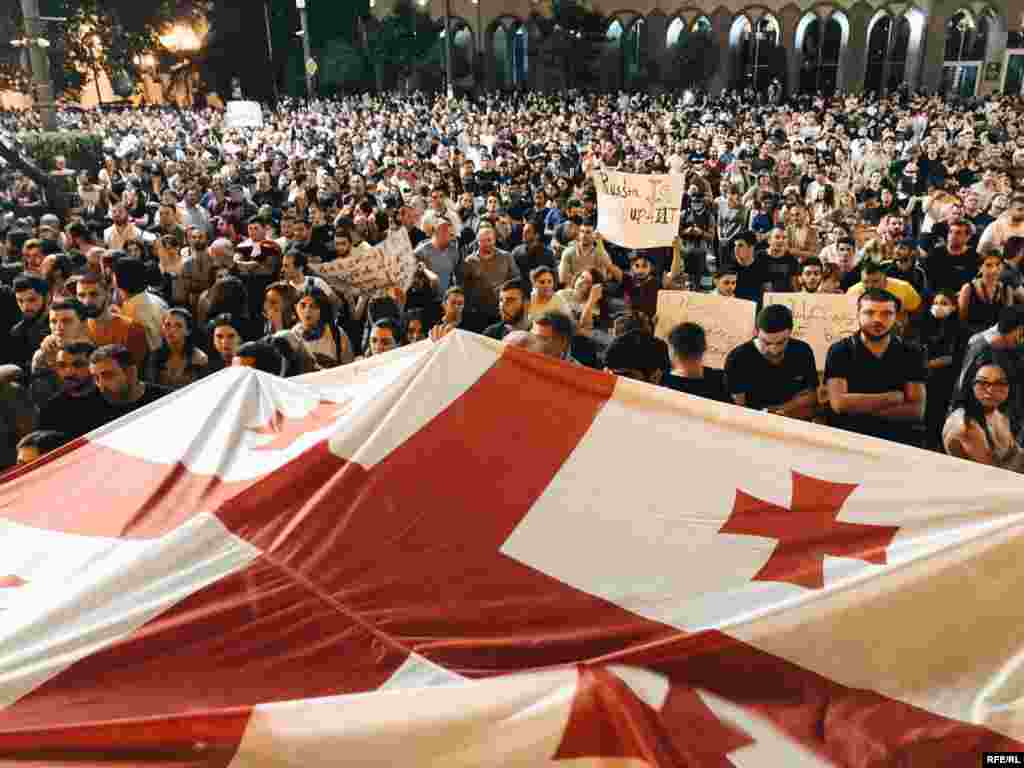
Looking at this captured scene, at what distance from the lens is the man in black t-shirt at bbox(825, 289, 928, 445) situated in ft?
14.5

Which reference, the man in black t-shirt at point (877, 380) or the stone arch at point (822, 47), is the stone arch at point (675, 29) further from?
the man in black t-shirt at point (877, 380)

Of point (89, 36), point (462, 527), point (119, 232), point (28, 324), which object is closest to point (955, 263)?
point (462, 527)

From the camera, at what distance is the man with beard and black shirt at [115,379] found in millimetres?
4680

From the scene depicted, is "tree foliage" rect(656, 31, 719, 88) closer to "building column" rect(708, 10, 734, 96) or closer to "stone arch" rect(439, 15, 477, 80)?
"building column" rect(708, 10, 734, 96)

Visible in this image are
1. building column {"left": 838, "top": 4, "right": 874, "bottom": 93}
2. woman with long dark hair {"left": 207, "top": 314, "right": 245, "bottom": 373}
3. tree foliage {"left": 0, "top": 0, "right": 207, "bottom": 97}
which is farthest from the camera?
building column {"left": 838, "top": 4, "right": 874, "bottom": 93}

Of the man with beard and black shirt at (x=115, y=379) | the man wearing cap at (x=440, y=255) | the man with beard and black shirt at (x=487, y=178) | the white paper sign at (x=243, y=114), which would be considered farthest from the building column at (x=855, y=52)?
the man with beard and black shirt at (x=115, y=379)

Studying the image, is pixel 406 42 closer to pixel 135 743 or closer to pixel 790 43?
pixel 790 43

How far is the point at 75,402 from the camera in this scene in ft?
15.5

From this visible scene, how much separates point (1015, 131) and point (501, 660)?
21.3m

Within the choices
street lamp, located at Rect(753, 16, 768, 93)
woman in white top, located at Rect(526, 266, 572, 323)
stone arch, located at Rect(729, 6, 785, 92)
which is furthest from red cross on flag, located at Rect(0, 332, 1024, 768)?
stone arch, located at Rect(729, 6, 785, 92)

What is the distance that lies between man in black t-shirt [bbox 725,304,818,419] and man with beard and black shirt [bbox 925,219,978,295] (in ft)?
11.1

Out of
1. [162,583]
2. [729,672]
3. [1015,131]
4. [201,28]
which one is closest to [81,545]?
[162,583]

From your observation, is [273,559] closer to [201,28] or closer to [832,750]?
[832,750]

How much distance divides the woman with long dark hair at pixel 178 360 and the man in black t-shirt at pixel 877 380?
3.82m
